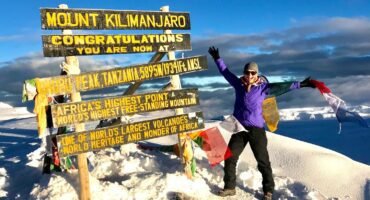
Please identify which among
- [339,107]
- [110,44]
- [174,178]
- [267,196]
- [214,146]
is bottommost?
[267,196]

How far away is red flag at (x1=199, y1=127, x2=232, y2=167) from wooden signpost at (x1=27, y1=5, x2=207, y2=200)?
297 millimetres

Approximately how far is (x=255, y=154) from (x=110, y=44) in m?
2.85

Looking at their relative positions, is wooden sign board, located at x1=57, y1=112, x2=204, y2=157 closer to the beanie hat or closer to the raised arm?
the raised arm

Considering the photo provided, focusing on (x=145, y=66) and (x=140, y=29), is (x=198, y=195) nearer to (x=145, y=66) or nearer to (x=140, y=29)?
(x=145, y=66)

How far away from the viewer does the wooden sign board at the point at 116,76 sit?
6.48 meters

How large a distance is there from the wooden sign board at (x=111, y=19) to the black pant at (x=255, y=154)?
221 cm

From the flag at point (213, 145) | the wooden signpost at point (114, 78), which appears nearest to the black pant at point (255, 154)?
the flag at point (213, 145)

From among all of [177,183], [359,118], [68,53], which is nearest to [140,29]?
[68,53]

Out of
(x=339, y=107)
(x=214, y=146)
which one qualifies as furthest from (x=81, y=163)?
(x=339, y=107)

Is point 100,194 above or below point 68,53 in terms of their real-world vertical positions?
below

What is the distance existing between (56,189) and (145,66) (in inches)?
93.6

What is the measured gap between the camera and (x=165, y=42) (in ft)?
25.1

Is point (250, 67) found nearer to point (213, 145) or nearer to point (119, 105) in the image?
point (213, 145)

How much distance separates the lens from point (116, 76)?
6.98 meters
